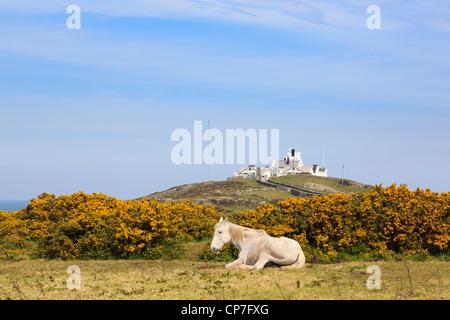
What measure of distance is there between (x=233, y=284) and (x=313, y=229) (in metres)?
12.7

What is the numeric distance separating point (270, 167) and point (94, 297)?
6562 inches

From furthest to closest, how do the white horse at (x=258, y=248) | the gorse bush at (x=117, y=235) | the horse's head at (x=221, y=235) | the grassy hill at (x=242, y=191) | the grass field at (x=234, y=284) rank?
the grassy hill at (x=242, y=191) < the gorse bush at (x=117, y=235) < the horse's head at (x=221, y=235) < the white horse at (x=258, y=248) < the grass field at (x=234, y=284)

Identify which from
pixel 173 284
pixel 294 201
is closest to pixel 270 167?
pixel 294 201

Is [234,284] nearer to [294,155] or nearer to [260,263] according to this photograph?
[260,263]

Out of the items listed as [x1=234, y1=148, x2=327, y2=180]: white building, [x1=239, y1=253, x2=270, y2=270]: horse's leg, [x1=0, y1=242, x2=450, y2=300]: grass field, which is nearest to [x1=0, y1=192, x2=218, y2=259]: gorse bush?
[x1=0, y1=242, x2=450, y2=300]: grass field

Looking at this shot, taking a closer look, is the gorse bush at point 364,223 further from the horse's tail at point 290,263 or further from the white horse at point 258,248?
the white horse at point 258,248

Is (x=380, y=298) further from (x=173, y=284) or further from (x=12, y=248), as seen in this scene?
(x=12, y=248)

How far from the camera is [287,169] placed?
586 ft

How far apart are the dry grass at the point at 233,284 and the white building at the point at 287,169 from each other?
→ 479ft

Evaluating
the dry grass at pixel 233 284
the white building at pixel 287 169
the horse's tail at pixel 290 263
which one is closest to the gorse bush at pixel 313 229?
the dry grass at pixel 233 284

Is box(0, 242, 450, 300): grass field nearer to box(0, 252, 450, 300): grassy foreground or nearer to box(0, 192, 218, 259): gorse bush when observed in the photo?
box(0, 252, 450, 300): grassy foreground

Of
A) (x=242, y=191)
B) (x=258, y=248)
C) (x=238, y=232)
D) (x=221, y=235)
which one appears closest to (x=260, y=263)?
Result: (x=258, y=248)

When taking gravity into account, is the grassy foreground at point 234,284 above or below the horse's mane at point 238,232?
below

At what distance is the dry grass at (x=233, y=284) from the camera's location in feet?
44.6
